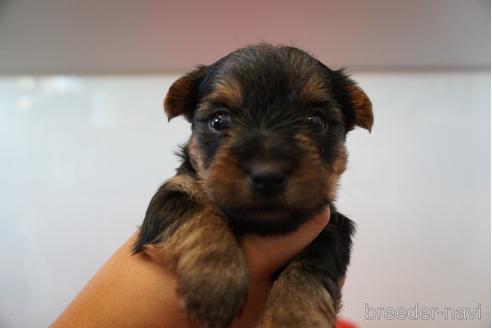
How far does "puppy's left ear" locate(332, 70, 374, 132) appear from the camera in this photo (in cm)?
171

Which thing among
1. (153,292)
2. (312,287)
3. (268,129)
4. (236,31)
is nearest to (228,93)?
(268,129)

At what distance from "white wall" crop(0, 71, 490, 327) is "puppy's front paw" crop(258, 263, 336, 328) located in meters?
1.85

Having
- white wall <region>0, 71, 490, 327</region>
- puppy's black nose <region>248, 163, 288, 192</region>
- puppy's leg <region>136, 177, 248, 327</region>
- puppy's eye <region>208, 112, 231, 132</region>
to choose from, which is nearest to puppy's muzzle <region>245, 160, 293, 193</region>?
puppy's black nose <region>248, 163, 288, 192</region>

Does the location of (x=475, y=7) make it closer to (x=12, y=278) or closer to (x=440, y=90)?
(x=440, y=90)

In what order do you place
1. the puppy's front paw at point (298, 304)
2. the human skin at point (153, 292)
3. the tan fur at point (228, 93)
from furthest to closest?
the human skin at point (153, 292), the tan fur at point (228, 93), the puppy's front paw at point (298, 304)

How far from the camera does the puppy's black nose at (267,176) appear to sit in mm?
1050

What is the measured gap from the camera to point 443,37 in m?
2.74

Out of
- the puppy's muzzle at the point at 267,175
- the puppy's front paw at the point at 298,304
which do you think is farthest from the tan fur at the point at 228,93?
the puppy's front paw at the point at 298,304

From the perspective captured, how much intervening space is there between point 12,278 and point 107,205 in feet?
3.18

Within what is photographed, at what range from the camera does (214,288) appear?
1122 mm

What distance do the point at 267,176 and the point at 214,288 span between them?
1.18ft

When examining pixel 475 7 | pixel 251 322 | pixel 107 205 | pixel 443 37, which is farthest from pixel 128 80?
pixel 475 7

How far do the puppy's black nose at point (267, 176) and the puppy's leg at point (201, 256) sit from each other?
257 mm

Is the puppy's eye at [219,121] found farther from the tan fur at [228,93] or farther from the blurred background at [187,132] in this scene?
the blurred background at [187,132]
